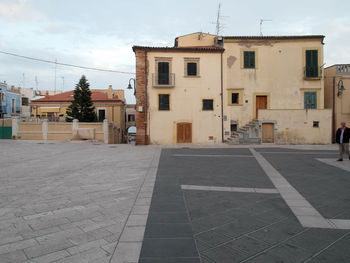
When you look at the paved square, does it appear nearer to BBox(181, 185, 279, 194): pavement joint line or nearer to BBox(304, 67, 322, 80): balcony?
BBox(181, 185, 279, 194): pavement joint line

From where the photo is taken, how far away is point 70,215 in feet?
14.4

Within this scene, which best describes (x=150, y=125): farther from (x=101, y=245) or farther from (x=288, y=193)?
(x=101, y=245)

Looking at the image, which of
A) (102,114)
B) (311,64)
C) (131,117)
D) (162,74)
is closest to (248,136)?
(311,64)

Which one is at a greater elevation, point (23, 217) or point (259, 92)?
point (259, 92)

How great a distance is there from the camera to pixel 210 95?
72.0 ft

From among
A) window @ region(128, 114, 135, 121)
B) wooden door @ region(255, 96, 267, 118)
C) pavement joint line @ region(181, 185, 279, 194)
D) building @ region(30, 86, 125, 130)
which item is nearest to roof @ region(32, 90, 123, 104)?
building @ region(30, 86, 125, 130)

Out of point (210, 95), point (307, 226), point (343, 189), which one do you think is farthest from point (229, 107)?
point (307, 226)

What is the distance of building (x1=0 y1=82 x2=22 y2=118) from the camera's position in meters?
45.2

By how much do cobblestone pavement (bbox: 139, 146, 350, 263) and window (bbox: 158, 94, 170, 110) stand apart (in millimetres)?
14311

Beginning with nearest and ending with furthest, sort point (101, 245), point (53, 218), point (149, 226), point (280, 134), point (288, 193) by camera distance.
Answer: point (101, 245), point (149, 226), point (53, 218), point (288, 193), point (280, 134)

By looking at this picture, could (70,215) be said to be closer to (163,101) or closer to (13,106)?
(163,101)

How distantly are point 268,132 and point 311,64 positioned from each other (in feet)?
23.6

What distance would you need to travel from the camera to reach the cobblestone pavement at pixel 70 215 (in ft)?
10.3

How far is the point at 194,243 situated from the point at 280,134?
19764 mm
